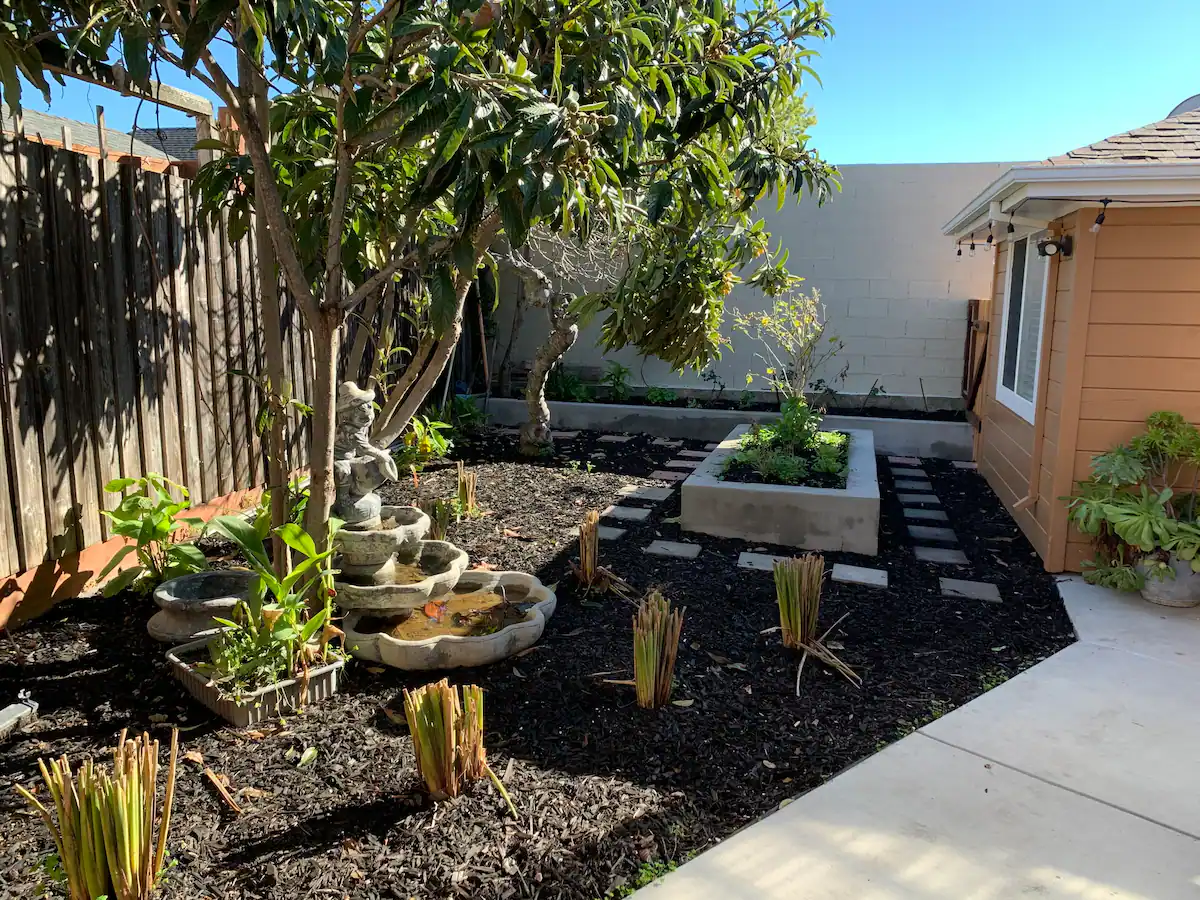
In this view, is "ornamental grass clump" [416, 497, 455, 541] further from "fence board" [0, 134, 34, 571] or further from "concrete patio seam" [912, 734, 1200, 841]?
"concrete patio seam" [912, 734, 1200, 841]

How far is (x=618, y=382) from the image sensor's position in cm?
940

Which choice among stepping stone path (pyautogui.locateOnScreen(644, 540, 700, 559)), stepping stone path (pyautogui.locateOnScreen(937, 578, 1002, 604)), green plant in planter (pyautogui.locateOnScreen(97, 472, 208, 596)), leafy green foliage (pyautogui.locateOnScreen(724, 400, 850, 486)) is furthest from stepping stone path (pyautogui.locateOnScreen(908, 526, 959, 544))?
green plant in planter (pyautogui.locateOnScreen(97, 472, 208, 596))

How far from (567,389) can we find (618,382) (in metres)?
0.61

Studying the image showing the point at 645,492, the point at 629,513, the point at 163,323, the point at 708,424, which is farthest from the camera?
the point at 708,424

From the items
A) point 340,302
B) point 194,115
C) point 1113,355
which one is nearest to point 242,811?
point 340,302

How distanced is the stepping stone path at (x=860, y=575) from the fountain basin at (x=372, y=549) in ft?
7.59

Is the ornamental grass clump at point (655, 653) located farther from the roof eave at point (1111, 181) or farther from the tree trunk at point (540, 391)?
the tree trunk at point (540, 391)

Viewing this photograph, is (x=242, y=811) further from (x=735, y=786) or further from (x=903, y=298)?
(x=903, y=298)

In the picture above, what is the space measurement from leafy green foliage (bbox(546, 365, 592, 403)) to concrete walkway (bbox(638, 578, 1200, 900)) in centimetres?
663

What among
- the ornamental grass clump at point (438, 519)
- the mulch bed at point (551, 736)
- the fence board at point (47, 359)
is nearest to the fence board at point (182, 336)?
the fence board at point (47, 359)

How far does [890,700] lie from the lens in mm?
3057

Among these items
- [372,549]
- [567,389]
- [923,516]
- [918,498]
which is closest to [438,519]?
[372,549]

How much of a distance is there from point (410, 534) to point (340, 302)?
3.75 ft

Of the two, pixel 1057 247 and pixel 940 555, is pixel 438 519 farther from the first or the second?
pixel 1057 247
